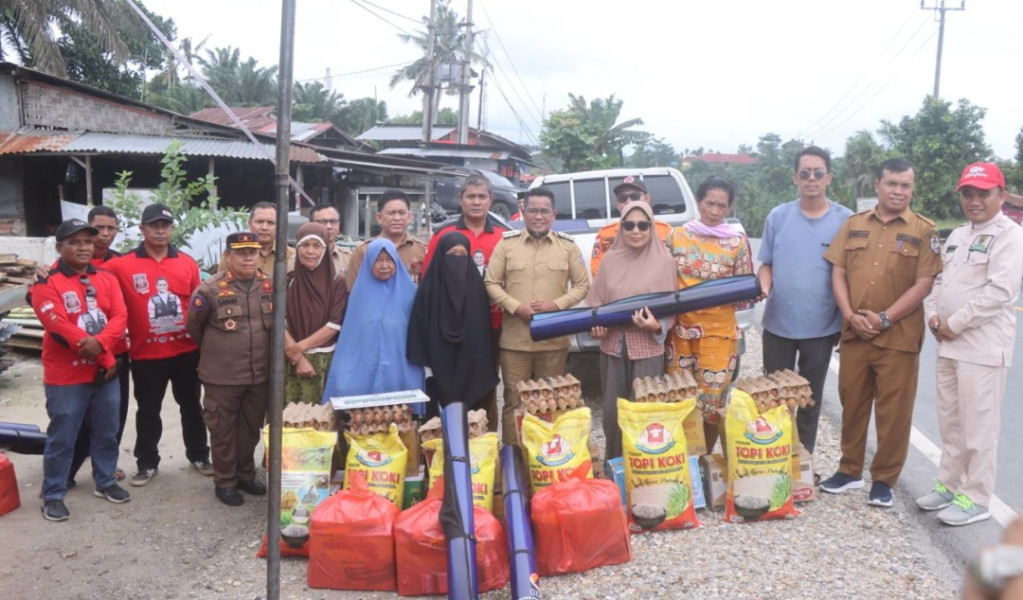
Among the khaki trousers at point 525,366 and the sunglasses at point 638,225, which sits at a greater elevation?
the sunglasses at point 638,225

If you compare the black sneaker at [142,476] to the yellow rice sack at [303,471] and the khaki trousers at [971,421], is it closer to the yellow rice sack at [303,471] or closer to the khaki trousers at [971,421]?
the yellow rice sack at [303,471]

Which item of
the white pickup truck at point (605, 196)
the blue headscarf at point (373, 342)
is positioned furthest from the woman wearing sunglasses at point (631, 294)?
the white pickup truck at point (605, 196)

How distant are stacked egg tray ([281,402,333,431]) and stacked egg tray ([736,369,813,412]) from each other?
2.29 meters

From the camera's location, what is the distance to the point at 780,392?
4090 millimetres

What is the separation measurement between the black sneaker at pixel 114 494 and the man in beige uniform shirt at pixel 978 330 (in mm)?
4731

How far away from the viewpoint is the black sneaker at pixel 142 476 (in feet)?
15.7

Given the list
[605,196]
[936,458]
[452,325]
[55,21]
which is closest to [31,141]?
[55,21]

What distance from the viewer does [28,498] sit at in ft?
15.1

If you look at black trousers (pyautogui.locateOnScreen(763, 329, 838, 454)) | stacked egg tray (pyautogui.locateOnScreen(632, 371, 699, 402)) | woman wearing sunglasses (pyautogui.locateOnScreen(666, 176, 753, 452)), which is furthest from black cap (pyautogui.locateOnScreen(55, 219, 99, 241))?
black trousers (pyautogui.locateOnScreen(763, 329, 838, 454))

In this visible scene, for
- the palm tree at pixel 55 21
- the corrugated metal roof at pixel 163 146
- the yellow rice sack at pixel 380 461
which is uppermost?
the palm tree at pixel 55 21

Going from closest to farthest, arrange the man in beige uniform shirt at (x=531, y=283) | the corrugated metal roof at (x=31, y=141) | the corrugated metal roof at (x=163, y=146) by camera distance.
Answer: the man in beige uniform shirt at (x=531, y=283) < the corrugated metal roof at (x=31, y=141) < the corrugated metal roof at (x=163, y=146)

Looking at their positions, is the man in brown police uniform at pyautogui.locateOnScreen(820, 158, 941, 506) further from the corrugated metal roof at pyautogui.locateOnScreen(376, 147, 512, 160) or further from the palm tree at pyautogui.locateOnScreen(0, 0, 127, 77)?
the corrugated metal roof at pyautogui.locateOnScreen(376, 147, 512, 160)

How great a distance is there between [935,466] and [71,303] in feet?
18.2

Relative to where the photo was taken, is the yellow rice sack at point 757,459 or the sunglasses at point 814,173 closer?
the yellow rice sack at point 757,459
